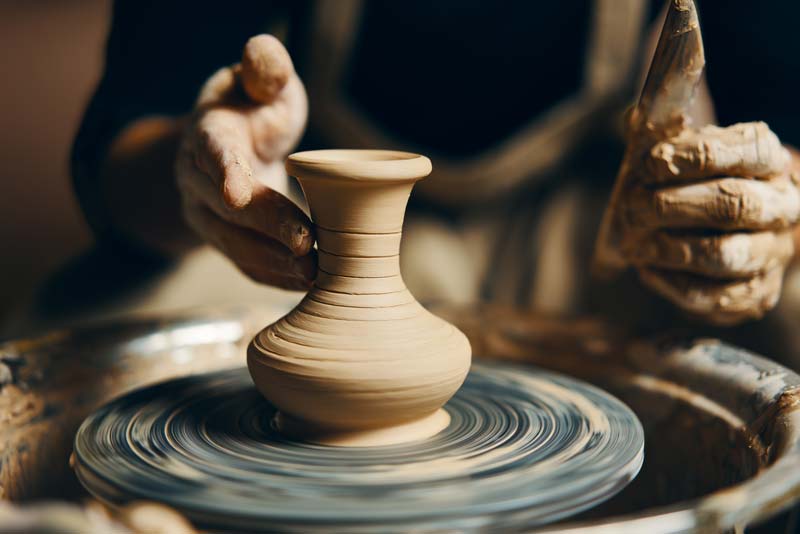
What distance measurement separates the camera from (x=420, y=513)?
0.67 m

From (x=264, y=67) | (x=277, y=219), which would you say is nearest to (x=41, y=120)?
(x=264, y=67)

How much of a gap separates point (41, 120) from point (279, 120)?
85.5 inches

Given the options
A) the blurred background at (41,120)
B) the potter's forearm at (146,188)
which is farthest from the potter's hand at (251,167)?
the blurred background at (41,120)

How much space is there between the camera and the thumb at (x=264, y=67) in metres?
0.94

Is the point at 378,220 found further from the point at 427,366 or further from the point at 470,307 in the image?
the point at 470,307

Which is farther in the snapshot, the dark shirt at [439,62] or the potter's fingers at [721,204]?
the dark shirt at [439,62]

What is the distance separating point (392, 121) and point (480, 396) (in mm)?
960

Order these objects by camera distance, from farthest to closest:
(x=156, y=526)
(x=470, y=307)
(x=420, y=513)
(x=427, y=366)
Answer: (x=470, y=307) → (x=427, y=366) → (x=420, y=513) → (x=156, y=526)

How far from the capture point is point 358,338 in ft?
2.70

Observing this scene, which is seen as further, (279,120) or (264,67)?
(279,120)

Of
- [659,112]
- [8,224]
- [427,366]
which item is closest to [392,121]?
[659,112]

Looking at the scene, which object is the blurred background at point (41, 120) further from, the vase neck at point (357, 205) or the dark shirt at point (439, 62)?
the vase neck at point (357, 205)

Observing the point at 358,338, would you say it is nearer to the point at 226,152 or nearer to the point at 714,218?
the point at 226,152

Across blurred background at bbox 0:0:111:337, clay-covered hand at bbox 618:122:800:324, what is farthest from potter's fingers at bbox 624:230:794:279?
blurred background at bbox 0:0:111:337
